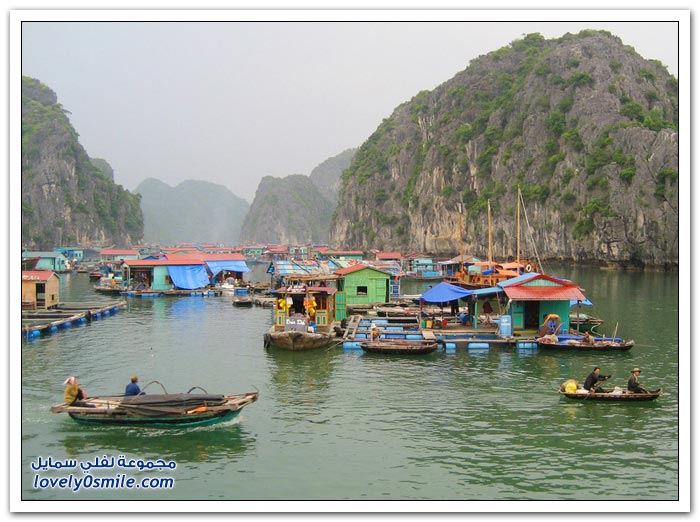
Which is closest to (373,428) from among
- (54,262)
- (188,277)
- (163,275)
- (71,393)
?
(71,393)

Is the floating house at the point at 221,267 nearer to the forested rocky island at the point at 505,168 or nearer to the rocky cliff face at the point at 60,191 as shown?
the forested rocky island at the point at 505,168

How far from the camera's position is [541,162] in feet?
331

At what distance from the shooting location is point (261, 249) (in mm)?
145750

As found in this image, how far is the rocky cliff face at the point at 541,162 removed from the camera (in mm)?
79812

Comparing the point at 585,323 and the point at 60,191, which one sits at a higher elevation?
the point at 60,191

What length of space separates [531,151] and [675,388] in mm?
87966

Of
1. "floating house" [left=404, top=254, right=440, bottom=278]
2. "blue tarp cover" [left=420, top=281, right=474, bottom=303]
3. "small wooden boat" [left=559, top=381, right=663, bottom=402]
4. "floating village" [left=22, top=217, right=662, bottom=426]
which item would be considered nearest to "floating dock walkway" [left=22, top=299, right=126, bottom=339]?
"floating village" [left=22, top=217, right=662, bottom=426]

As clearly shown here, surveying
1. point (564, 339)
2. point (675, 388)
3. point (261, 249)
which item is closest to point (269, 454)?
point (675, 388)

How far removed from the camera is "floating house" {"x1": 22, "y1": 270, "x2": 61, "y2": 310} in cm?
3809

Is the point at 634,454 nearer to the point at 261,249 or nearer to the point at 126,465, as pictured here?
the point at 126,465

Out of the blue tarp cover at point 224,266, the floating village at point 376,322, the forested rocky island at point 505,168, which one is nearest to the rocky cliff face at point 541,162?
the forested rocky island at point 505,168

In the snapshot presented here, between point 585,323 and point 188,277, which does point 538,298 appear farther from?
point 188,277

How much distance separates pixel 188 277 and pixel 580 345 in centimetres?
3884

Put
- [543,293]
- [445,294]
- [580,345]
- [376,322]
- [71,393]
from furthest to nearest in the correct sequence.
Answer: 1. [376,322]
2. [445,294]
3. [543,293]
4. [580,345]
5. [71,393]
